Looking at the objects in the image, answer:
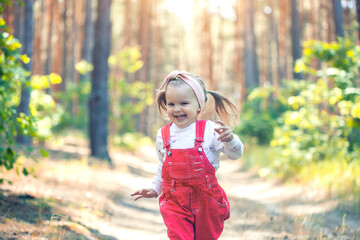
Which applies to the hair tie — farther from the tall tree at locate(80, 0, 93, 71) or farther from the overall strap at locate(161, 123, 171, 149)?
the tall tree at locate(80, 0, 93, 71)

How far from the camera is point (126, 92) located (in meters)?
14.7

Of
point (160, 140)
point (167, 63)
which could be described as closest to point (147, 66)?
point (167, 63)

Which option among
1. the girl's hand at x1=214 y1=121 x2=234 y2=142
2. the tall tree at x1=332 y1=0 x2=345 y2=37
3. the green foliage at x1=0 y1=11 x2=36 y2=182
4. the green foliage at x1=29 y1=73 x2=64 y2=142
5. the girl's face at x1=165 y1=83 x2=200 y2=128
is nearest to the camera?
the girl's hand at x1=214 y1=121 x2=234 y2=142

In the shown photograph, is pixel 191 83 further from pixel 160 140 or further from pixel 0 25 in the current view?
pixel 0 25

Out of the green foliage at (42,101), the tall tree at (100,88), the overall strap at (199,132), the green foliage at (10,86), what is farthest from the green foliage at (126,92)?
the overall strap at (199,132)

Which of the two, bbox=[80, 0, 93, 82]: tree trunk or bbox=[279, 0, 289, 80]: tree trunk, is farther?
bbox=[279, 0, 289, 80]: tree trunk

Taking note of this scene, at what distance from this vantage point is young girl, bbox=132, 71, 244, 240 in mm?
2680

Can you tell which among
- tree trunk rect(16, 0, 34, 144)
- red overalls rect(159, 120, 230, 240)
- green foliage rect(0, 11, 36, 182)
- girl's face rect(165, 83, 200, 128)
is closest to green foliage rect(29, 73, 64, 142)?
tree trunk rect(16, 0, 34, 144)

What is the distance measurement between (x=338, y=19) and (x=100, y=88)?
8.16 meters

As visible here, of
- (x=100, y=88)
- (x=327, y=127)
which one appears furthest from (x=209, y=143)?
(x=100, y=88)

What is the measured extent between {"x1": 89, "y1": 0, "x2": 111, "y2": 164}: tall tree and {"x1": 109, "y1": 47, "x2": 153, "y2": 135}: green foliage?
3568mm

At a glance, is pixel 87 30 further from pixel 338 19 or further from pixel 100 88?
pixel 338 19

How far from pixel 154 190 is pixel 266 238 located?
1.75 metres

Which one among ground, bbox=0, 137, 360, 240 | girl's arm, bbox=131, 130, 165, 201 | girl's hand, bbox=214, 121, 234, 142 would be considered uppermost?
girl's hand, bbox=214, 121, 234, 142
